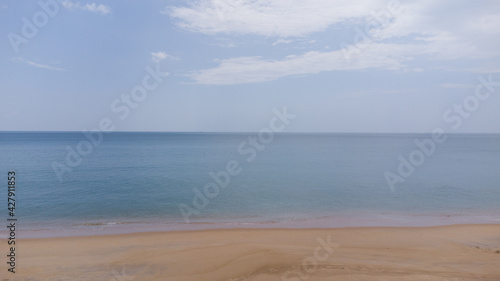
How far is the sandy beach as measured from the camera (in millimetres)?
8664

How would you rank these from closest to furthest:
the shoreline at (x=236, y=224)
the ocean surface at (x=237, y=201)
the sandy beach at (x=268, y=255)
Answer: the sandy beach at (x=268, y=255)
the shoreline at (x=236, y=224)
the ocean surface at (x=237, y=201)

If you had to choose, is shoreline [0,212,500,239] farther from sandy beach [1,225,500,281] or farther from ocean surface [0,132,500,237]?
sandy beach [1,225,500,281]

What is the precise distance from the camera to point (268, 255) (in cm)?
1006

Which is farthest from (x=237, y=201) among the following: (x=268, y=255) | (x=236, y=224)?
(x=268, y=255)

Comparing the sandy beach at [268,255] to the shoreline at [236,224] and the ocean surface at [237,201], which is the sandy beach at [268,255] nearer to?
the shoreline at [236,224]

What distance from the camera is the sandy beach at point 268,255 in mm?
8664

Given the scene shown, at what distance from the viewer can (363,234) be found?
12.6m

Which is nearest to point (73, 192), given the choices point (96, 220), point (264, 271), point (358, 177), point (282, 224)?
point (96, 220)

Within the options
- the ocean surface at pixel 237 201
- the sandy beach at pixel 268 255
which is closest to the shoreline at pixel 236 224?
the ocean surface at pixel 237 201

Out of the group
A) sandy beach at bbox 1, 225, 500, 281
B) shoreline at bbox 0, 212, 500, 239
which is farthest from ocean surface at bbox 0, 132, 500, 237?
sandy beach at bbox 1, 225, 500, 281

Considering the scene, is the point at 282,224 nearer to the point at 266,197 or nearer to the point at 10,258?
the point at 266,197

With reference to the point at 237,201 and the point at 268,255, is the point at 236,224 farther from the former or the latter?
the point at 237,201

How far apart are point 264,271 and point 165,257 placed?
3.24m

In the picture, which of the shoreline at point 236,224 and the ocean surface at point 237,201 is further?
the ocean surface at point 237,201
